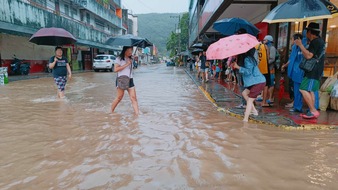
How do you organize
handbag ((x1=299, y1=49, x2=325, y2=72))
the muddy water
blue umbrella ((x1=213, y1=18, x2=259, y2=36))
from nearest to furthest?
the muddy water
handbag ((x1=299, y1=49, x2=325, y2=72))
blue umbrella ((x1=213, y1=18, x2=259, y2=36))

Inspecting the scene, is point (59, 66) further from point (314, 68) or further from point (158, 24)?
point (158, 24)

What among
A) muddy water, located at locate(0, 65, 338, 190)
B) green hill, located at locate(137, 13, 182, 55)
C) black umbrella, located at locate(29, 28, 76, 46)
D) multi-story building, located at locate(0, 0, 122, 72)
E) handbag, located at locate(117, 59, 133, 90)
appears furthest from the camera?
green hill, located at locate(137, 13, 182, 55)

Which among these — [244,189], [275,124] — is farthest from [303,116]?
[244,189]

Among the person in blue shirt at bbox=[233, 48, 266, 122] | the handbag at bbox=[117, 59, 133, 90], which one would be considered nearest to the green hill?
the handbag at bbox=[117, 59, 133, 90]

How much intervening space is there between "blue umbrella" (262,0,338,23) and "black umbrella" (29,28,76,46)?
20.1 feet

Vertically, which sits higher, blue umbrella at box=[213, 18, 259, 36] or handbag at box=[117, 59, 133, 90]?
blue umbrella at box=[213, 18, 259, 36]

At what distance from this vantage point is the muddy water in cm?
278

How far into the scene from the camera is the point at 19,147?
3.79 metres

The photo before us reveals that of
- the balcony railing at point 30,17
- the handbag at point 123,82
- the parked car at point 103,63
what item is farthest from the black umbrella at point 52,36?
the parked car at point 103,63

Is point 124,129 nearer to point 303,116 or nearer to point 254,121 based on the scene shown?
point 254,121

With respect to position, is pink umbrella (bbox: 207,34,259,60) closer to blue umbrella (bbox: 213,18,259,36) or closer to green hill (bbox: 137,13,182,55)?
blue umbrella (bbox: 213,18,259,36)

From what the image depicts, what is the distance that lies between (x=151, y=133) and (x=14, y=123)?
8.97 ft

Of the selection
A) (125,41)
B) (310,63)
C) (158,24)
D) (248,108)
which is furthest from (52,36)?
(158,24)

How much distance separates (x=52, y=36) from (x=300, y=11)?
22.5 ft
